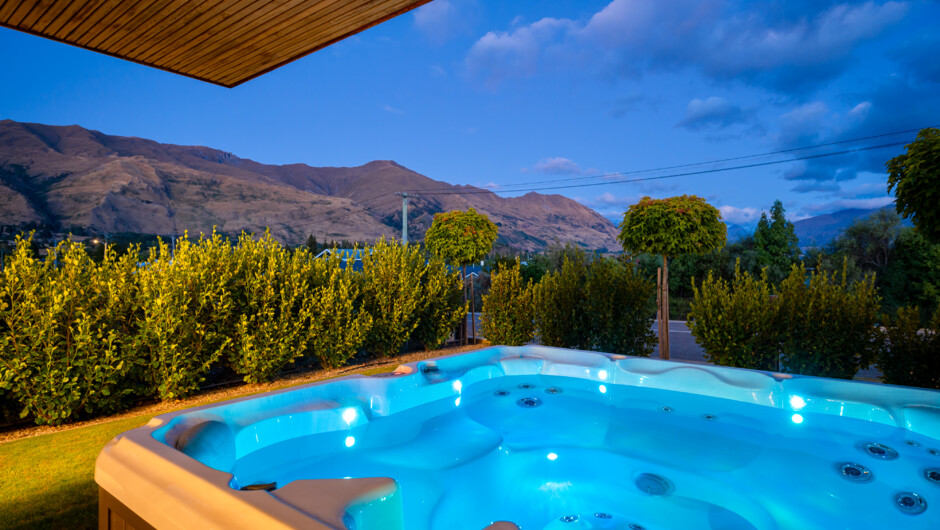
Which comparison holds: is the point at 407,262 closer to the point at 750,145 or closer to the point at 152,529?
the point at 152,529

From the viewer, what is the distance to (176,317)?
164 inches

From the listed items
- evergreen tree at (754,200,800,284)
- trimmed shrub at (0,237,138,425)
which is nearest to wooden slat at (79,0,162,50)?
trimmed shrub at (0,237,138,425)

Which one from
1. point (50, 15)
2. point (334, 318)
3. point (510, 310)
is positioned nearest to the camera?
point (50, 15)

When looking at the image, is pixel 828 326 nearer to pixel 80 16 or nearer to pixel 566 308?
pixel 566 308

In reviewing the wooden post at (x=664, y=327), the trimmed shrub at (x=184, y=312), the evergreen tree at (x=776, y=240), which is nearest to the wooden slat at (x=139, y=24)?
the trimmed shrub at (x=184, y=312)

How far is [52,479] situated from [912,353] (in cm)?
669

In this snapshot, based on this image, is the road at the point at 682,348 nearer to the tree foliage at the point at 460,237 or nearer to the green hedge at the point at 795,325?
the tree foliage at the point at 460,237

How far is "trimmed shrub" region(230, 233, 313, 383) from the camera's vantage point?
481 cm

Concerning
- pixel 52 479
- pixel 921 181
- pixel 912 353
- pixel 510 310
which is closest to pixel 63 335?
pixel 52 479

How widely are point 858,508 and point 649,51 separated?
24.4 metres

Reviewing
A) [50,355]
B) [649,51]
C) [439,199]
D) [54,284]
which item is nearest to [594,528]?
[50,355]

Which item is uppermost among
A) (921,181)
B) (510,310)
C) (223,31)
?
(223,31)

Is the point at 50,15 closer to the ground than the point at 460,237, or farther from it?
farther from it

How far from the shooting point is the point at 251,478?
259 cm
